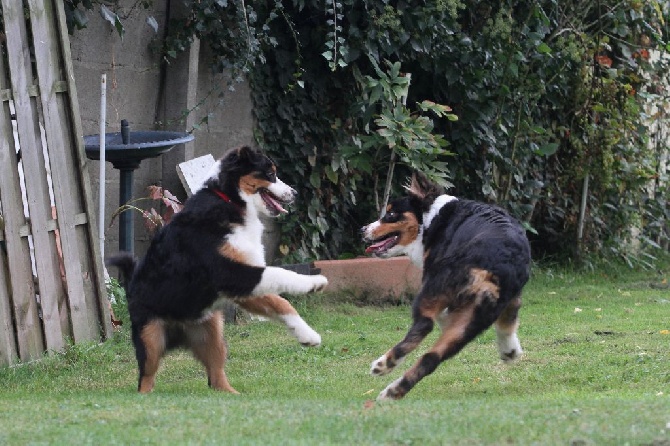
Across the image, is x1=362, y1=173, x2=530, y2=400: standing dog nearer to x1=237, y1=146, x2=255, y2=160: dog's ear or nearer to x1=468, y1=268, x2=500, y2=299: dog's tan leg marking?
x1=468, y1=268, x2=500, y2=299: dog's tan leg marking

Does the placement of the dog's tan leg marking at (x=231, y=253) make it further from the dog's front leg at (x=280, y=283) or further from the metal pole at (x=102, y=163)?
the metal pole at (x=102, y=163)

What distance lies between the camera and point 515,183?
12070 mm

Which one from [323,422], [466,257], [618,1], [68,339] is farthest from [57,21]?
[618,1]

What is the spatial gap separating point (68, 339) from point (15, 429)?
8.66ft

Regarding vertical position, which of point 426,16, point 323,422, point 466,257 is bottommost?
point 323,422

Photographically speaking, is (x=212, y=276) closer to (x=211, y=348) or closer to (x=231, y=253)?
(x=231, y=253)

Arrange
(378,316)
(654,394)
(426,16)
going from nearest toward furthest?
(654,394), (378,316), (426,16)

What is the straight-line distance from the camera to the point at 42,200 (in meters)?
7.26

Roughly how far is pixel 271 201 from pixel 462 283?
4.49 ft

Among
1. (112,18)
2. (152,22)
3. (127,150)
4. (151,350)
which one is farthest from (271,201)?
(152,22)

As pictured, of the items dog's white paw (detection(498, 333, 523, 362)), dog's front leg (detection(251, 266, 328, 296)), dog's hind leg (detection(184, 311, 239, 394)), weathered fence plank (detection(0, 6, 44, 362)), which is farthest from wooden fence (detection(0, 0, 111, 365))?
dog's white paw (detection(498, 333, 523, 362))

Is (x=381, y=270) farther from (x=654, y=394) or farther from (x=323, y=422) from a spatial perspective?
(x=323, y=422)

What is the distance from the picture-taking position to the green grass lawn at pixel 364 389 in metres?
4.57

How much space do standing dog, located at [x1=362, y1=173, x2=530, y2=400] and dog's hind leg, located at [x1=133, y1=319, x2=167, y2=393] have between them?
1.32 metres
